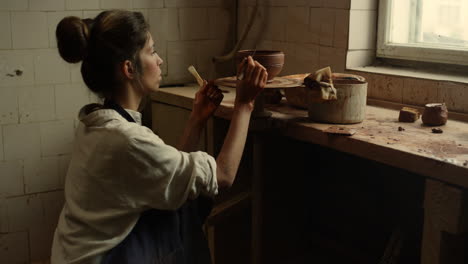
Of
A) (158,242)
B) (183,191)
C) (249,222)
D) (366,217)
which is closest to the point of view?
(183,191)

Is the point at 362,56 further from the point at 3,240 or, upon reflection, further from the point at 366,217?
the point at 3,240

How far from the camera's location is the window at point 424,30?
2227 millimetres

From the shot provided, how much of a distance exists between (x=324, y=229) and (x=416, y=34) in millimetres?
1052

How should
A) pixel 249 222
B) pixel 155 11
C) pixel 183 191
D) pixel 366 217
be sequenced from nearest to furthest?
1. pixel 183 191
2. pixel 366 217
3. pixel 249 222
4. pixel 155 11

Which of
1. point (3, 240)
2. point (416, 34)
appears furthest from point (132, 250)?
point (416, 34)

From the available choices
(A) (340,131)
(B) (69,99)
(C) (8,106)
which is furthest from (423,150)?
(C) (8,106)

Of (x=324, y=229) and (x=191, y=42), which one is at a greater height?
(x=191, y=42)

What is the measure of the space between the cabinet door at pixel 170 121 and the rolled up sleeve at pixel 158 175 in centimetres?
107

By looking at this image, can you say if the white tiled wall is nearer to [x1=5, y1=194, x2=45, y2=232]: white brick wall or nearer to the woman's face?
[x1=5, y1=194, x2=45, y2=232]: white brick wall

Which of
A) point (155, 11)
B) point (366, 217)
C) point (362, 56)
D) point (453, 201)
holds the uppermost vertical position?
point (155, 11)

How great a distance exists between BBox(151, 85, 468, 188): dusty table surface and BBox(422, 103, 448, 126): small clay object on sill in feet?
0.09

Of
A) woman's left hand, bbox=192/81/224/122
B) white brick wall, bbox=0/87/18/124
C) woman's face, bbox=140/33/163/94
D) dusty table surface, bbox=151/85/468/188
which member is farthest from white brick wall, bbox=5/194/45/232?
woman's face, bbox=140/33/163/94

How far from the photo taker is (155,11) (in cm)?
286

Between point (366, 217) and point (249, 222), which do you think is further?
point (249, 222)
